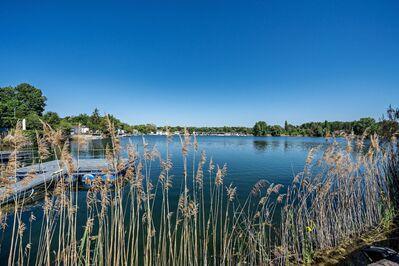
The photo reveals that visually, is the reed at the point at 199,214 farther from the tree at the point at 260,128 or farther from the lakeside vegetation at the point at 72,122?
the tree at the point at 260,128

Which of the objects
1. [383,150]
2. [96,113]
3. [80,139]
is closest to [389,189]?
[383,150]

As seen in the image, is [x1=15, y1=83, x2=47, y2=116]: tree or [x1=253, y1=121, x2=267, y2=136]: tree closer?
[x1=15, y1=83, x2=47, y2=116]: tree

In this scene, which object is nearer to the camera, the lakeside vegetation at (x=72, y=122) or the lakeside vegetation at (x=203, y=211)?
the lakeside vegetation at (x=203, y=211)

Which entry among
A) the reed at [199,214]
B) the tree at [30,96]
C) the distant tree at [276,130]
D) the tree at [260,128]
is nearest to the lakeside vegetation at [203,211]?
the reed at [199,214]

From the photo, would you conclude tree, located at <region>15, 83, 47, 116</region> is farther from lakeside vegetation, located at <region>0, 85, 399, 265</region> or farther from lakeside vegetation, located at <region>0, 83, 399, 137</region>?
lakeside vegetation, located at <region>0, 85, 399, 265</region>

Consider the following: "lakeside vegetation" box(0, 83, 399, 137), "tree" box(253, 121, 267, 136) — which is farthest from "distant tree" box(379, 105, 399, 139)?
"tree" box(253, 121, 267, 136)

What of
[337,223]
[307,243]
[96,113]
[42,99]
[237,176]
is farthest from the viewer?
[96,113]

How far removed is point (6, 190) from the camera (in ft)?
8.87

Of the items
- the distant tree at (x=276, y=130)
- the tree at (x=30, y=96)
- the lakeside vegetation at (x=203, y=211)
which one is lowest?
the lakeside vegetation at (x=203, y=211)

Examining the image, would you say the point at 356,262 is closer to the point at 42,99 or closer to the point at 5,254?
the point at 5,254

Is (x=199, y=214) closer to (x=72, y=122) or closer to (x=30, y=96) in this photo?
(x=72, y=122)

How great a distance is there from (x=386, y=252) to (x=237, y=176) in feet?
45.2

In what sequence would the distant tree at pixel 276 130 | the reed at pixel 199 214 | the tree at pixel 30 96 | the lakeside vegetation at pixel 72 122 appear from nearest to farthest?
1. the reed at pixel 199 214
2. the lakeside vegetation at pixel 72 122
3. the tree at pixel 30 96
4. the distant tree at pixel 276 130

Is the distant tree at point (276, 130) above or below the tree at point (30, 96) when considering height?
below
